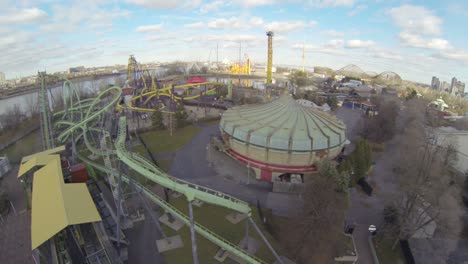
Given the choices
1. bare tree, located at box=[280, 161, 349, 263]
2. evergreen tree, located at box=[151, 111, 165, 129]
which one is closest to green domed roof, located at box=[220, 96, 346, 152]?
bare tree, located at box=[280, 161, 349, 263]

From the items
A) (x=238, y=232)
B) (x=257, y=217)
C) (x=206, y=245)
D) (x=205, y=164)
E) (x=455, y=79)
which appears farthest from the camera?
(x=455, y=79)

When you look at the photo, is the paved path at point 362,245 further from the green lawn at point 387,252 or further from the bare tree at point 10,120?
the bare tree at point 10,120

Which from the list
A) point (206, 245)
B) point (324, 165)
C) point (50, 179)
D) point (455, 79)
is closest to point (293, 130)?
point (324, 165)

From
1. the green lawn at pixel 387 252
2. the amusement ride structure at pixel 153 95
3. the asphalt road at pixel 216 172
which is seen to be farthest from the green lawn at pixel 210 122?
the green lawn at pixel 387 252

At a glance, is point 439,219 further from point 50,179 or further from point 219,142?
point 50,179

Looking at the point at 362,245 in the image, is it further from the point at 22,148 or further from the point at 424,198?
the point at 22,148

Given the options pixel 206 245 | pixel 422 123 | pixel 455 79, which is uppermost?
pixel 455 79
